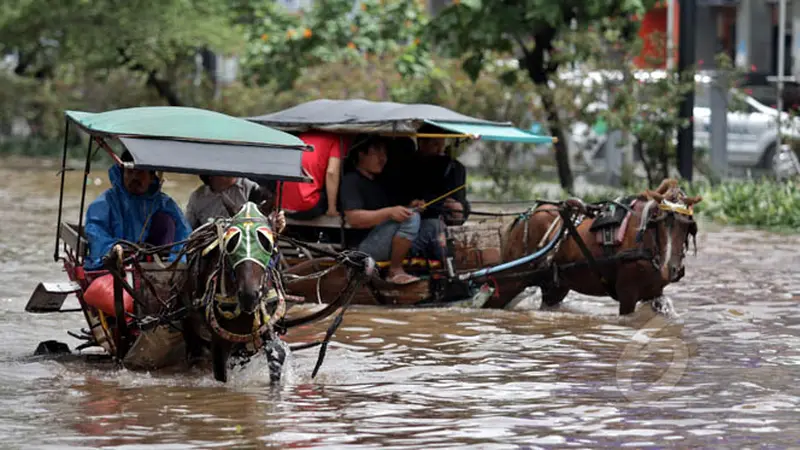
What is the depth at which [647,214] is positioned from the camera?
41.2 ft

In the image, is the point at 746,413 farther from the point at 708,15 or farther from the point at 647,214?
the point at 708,15

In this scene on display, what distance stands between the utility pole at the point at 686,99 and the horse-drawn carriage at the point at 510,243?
28.4 ft

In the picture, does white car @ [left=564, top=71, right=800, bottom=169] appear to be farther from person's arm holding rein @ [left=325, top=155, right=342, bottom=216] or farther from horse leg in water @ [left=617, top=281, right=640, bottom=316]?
horse leg in water @ [left=617, top=281, right=640, bottom=316]

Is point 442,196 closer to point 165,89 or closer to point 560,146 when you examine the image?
point 560,146

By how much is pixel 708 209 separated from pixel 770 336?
978 centimetres

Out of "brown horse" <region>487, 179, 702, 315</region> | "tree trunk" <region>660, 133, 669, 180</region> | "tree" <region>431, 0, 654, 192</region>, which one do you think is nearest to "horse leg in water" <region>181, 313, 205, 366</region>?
"brown horse" <region>487, 179, 702, 315</region>

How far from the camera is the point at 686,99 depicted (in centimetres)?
2208

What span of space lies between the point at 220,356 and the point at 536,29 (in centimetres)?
A: 1332

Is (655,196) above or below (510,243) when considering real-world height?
Answer: above

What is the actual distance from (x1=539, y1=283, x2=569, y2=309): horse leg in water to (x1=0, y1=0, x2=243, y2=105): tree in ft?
66.7

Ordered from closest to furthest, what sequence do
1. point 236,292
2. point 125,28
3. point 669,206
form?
point 236,292 → point 669,206 → point 125,28

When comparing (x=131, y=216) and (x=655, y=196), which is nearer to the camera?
(x=131, y=216)

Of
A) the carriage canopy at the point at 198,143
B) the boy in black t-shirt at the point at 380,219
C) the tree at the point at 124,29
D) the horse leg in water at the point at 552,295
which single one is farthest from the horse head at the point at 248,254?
the tree at the point at 124,29

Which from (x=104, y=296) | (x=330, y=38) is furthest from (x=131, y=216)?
(x=330, y=38)
